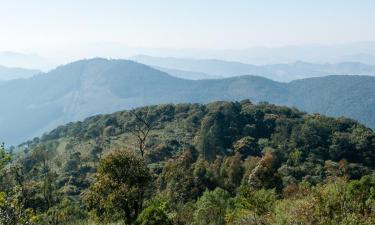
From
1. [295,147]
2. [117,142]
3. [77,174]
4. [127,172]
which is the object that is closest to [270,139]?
[295,147]

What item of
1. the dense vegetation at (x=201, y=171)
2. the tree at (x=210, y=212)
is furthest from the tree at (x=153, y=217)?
the tree at (x=210, y=212)

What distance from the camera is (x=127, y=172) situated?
42.5 metres

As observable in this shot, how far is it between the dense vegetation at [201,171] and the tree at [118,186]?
0.09 m

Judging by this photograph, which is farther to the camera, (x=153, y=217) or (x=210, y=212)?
(x=210, y=212)

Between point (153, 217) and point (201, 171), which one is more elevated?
point (153, 217)

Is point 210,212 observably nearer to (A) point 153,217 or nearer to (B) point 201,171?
(A) point 153,217

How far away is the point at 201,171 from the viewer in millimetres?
91188

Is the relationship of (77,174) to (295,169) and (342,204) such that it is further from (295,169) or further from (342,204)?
(342,204)

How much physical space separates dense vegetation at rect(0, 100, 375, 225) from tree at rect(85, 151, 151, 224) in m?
0.09

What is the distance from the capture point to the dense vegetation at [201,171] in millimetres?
35688

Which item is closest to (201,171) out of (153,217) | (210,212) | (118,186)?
(210,212)

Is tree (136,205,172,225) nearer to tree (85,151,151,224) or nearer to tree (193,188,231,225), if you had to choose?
tree (85,151,151,224)

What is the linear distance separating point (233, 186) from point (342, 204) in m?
67.5

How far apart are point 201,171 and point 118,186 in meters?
50.4
